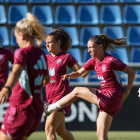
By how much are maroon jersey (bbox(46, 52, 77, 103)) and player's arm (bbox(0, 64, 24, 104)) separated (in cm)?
181

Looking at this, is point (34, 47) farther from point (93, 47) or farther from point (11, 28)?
point (11, 28)

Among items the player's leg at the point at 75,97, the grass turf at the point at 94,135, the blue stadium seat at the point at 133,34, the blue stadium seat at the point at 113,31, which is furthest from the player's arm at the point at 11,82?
the blue stadium seat at the point at 133,34

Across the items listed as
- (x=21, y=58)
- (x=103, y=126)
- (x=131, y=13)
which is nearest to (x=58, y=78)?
(x=103, y=126)

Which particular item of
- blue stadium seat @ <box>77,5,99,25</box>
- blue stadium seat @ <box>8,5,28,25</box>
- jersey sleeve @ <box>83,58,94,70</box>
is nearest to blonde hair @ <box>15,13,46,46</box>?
jersey sleeve @ <box>83,58,94,70</box>

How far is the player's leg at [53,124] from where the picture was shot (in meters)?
3.88

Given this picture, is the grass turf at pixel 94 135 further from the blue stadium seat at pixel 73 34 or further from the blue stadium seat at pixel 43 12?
the blue stadium seat at pixel 43 12

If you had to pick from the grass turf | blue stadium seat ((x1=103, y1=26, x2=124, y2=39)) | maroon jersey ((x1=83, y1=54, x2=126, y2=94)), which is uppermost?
blue stadium seat ((x1=103, y1=26, x2=124, y2=39))

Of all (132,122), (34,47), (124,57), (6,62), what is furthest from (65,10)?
(34,47)

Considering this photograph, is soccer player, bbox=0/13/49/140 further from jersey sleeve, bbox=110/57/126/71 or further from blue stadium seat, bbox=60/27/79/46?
blue stadium seat, bbox=60/27/79/46

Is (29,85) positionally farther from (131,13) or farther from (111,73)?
(131,13)

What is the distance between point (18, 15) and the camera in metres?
10.8

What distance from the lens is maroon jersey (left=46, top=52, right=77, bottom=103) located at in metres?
4.15

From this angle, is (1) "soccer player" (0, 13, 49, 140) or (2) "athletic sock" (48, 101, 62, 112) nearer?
(1) "soccer player" (0, 13, 49, 140)

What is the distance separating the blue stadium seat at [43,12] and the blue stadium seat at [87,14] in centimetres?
116
